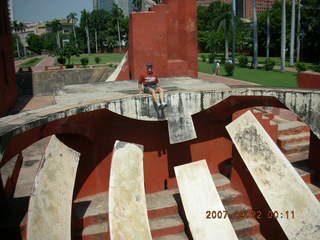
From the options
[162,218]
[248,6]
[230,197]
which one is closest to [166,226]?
[162,218]

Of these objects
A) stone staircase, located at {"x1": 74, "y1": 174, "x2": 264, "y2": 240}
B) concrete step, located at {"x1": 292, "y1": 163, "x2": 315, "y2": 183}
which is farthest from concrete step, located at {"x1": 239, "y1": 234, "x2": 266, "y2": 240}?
concrete step, located at {"x1": 292, "y1": 163, "x2": 315, "y2": 183}

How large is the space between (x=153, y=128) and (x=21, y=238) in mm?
3867

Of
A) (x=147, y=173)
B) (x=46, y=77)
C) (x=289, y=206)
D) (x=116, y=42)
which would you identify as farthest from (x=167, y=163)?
(x=116, y=42)

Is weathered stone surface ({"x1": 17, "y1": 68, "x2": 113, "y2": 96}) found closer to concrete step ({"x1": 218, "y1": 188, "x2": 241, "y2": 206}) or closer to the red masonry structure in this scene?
the red masonry structure

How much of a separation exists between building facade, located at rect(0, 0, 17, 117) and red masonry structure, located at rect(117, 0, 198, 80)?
26.1 ft

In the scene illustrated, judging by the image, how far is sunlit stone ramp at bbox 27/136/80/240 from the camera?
542cm

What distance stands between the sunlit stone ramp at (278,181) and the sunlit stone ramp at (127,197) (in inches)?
89.6

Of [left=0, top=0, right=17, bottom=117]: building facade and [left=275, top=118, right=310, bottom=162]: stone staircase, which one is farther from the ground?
[left=0, top=0, right=17, bottom=117]: building facade

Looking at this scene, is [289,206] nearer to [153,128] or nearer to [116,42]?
[153,128]

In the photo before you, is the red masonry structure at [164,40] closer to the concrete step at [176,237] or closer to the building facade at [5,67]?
the concrete step at [176,237]


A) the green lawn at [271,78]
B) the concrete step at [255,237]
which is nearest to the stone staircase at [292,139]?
the concrete step at [255,237]

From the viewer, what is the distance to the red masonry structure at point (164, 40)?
1064cm

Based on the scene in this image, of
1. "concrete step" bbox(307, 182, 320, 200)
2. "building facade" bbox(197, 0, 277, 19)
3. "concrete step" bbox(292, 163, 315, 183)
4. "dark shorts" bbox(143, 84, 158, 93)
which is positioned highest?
"building facade" bbox(197, 0, 277, 19)

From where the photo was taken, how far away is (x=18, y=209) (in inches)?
292
